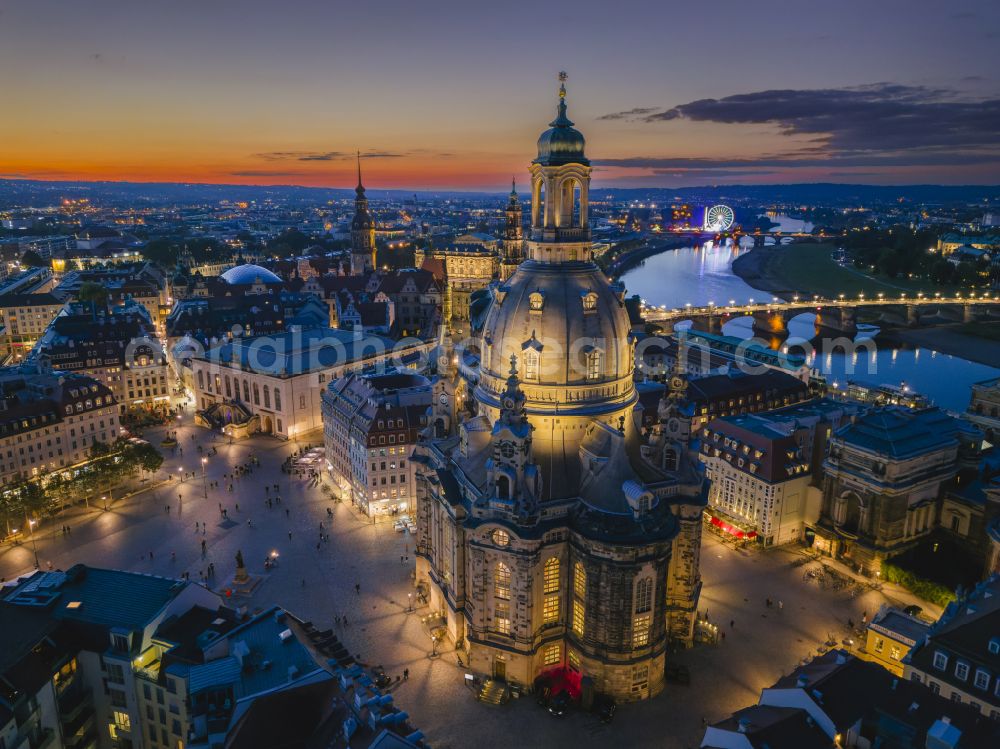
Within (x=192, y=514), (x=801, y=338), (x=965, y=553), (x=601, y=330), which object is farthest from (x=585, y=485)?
(x=801, y=338)

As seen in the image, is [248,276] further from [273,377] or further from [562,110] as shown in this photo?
[562,110]

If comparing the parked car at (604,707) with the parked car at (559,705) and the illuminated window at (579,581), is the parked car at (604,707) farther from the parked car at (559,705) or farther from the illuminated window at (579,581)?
the illuminated window at (579,581)

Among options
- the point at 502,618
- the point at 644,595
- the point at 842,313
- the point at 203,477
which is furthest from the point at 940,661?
the point at 842,313

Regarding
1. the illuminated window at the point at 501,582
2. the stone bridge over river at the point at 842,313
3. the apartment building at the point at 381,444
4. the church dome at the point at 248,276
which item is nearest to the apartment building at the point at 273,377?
the apartment building at the point at 381,444

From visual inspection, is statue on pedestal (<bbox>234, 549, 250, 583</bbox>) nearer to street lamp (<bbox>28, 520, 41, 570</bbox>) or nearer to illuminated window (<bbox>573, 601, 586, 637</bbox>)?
street lamp (<bbox>28, 520, 41, 570</bbox>)

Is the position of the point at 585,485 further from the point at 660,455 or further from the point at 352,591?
the point at 352,591
